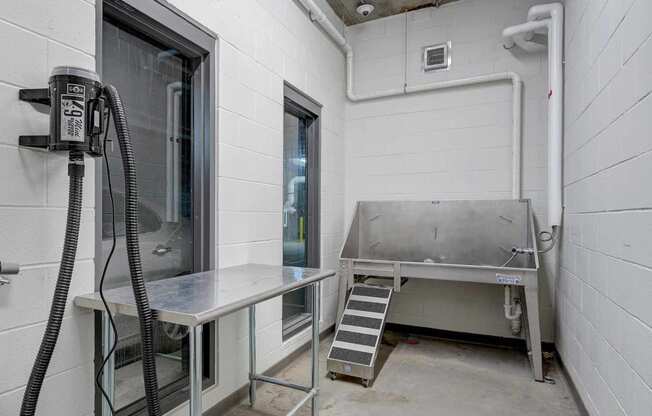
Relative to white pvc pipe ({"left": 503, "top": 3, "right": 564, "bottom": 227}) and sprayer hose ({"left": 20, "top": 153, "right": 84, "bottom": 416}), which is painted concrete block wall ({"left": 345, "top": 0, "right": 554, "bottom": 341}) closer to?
white pvc pipe ({"left": 503, "top": 3, "right": 564, "bottom": 227})

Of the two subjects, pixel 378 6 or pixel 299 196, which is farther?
pixel 378 6

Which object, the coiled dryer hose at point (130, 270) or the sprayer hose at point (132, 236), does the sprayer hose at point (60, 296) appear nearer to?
the coiled dryer hose at point (130, 270)

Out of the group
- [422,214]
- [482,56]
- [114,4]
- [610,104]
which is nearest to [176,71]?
[114,4]

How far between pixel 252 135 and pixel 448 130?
6.59ft

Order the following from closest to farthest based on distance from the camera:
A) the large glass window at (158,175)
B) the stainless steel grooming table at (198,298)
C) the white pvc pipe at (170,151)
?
the stainless steel grooming table at (198,298)
the large glass window at (158,175)
the white pvc pipe at (170,151)

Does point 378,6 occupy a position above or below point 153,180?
above

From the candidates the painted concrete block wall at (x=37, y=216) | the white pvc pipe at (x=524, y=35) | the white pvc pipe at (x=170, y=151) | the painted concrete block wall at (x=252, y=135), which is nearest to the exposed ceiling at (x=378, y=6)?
the painted concrete block wall at (x=252, y=135)

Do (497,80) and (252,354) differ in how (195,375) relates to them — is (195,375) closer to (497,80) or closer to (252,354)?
(252,354)

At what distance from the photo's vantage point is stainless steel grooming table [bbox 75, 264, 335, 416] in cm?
120

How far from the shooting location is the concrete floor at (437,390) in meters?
2.22

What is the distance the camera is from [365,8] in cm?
338

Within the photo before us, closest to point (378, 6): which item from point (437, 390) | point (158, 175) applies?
point (158, 175)

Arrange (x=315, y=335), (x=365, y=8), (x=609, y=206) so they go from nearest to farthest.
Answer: (x=609, y=206) < (x=315, y=335) < (x=365, y=8)

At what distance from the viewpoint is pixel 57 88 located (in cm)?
113
